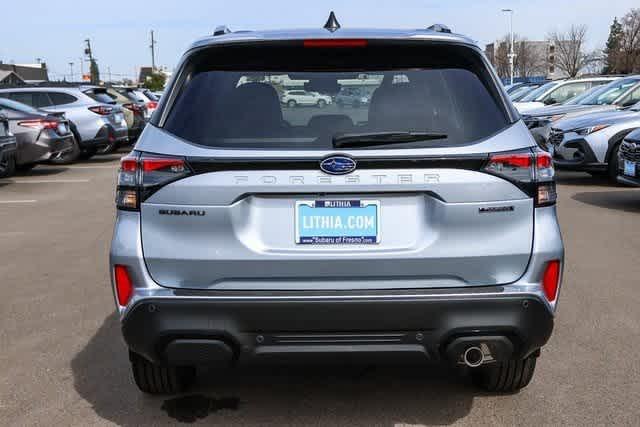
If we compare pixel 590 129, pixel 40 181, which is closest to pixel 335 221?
pixel 590 129

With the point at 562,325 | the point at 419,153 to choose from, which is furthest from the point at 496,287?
the point at 562,325

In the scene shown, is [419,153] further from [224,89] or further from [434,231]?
[224,89]

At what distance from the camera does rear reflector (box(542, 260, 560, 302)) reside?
3.33 m

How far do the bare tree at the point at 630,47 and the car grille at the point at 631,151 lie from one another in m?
73.0

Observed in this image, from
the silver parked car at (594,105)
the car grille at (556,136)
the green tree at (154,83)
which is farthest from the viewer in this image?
the green tree at (154,83)

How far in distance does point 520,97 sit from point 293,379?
2031 centimetres

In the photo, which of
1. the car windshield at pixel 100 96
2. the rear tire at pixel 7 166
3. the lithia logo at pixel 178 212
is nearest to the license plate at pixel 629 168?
the lithia logo at pixel 178 212

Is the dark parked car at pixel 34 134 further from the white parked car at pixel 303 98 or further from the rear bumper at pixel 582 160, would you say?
the white parked car at pixel 303 98

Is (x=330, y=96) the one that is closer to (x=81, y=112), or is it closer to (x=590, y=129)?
(x=590, y=129)

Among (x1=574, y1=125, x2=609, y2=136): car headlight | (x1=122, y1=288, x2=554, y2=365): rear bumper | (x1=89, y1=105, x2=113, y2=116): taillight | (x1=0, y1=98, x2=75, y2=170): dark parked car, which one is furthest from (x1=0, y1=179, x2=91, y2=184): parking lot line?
(x1=122, y1=288, x2=554, y2=365): rear bumper

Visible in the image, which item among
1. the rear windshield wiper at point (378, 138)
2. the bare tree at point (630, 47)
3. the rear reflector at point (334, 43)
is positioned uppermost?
the rear reflector at point (334, 43)

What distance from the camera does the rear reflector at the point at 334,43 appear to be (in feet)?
11.4

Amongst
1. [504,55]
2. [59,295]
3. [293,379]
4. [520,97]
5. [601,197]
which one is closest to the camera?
[293,379]

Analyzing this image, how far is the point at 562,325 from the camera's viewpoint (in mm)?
5207
